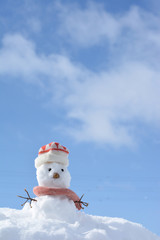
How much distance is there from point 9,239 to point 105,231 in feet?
5.42

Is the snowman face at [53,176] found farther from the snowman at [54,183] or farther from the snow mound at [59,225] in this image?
the snow mound at [59,225]

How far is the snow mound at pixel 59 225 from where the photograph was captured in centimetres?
492

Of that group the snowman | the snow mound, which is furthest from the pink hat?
the snow mound

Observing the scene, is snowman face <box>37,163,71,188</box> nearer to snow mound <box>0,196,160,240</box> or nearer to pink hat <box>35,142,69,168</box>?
pink hat <box>35,142,69,168</box>

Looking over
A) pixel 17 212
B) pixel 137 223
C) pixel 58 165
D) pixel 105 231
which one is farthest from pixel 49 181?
pixel 137 223

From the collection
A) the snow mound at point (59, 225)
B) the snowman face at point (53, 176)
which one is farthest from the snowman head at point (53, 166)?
the snow mound at point (59, 225)

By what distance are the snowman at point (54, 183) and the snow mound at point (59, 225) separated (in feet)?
0.05

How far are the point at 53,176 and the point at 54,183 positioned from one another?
5.1 inches

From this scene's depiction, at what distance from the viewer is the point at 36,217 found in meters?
5.94

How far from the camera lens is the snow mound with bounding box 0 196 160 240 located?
4.92 metres

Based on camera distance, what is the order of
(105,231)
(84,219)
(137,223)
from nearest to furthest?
(105,231), (84,219), (137,223)

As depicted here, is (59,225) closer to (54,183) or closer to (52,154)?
(54,183)

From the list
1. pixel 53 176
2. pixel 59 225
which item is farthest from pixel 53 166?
pixel 59 225

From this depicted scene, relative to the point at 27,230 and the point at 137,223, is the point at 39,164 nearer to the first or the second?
the point at 27,230
